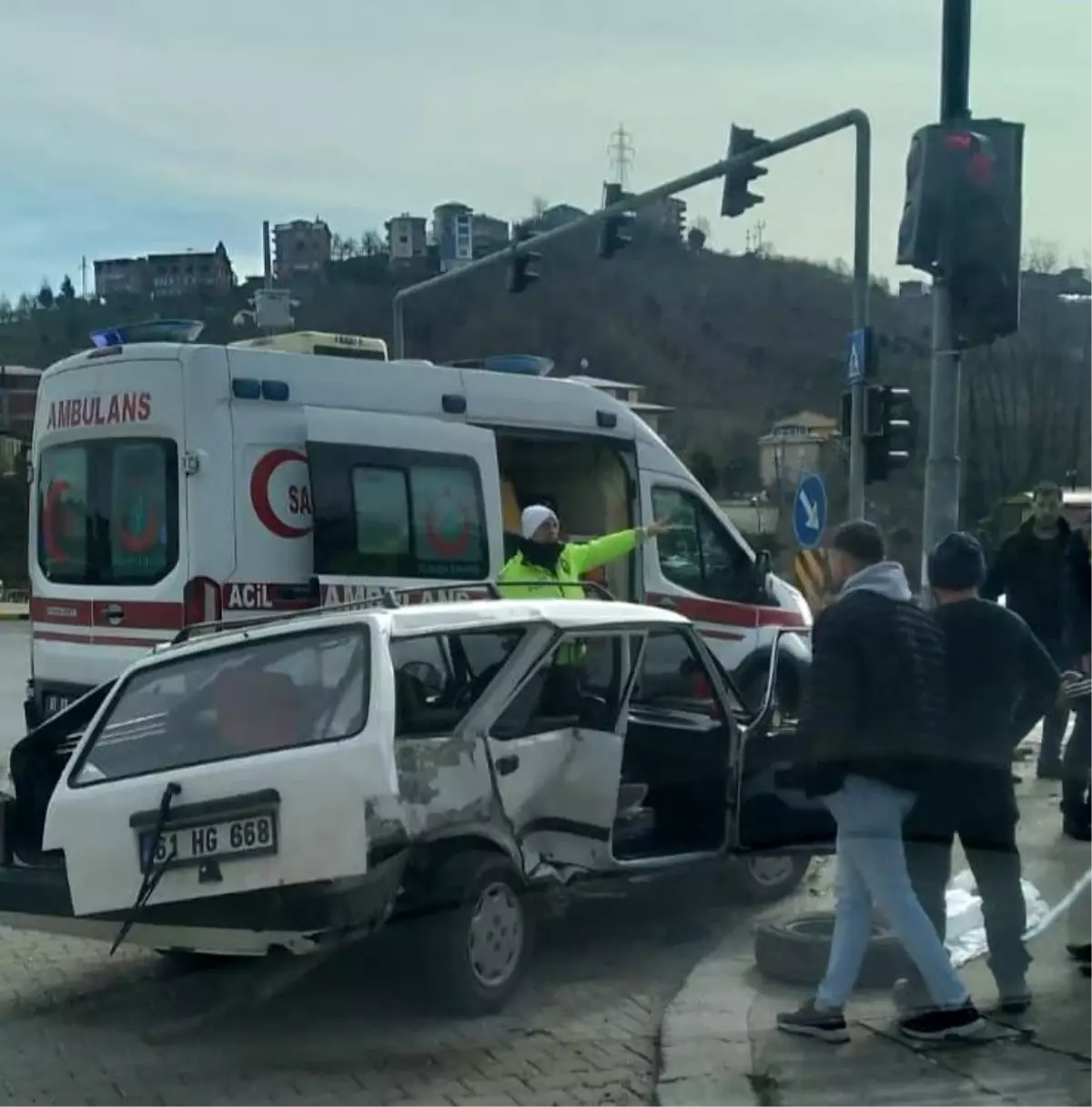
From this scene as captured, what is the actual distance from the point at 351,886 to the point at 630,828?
74.1 inches

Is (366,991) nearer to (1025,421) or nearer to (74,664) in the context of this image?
(74,664)

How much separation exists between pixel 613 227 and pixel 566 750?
43.0 feet

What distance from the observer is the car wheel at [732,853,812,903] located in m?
7.89

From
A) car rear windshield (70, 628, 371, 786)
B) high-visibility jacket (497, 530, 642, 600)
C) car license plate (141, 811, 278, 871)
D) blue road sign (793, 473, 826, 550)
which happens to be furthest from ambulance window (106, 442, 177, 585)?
blue road sign (793, 473, 826, 550)

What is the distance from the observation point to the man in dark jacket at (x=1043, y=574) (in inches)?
415

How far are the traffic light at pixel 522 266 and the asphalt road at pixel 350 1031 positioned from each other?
45.2 feet

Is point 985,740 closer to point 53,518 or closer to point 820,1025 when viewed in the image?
point 820,1025

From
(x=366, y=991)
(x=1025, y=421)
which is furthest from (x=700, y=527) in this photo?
(x=1025, y=421)

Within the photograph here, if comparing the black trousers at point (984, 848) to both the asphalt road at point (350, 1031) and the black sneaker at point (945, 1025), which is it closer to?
the black sneaker at point (945, 1025)

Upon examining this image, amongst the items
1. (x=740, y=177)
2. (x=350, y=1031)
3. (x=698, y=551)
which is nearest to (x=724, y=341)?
(x=740, y=177)

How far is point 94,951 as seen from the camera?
7.35 m

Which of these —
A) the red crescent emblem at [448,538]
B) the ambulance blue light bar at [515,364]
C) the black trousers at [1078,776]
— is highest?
the ambulance blue light bar at [515,364]

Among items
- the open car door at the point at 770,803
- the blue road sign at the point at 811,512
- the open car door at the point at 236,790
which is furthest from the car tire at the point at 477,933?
the blue road sign at the point at 811,512

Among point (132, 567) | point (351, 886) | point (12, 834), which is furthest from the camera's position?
point (132, 567)
